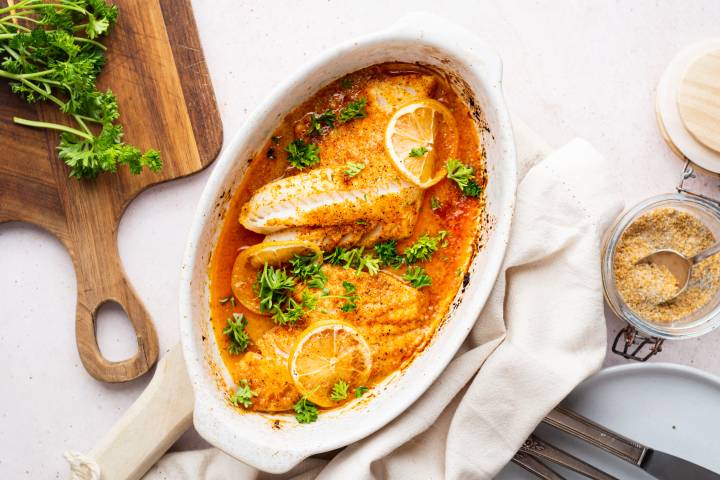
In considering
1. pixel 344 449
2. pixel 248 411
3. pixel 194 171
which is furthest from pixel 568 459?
pixel 194 171

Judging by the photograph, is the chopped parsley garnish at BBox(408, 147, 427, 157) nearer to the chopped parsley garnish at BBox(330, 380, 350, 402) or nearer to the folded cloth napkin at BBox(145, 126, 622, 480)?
the folded cloth napkin at BBox(145, 126, 622, 480)

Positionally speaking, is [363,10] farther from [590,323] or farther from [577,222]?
[590,323]

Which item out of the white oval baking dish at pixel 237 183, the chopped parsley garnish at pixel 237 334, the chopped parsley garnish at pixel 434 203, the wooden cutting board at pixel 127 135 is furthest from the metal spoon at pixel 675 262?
the wooden cutting board at pixel 127 135

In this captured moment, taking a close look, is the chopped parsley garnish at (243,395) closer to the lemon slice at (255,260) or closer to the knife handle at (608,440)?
the lemon slice at (255,260)

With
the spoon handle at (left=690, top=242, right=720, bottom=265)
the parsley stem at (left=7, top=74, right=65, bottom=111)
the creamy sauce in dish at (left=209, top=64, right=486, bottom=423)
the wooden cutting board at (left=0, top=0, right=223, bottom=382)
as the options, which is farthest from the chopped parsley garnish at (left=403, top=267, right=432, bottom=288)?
the parsley stem at (left=7, top=74, right=65, bottom=111)

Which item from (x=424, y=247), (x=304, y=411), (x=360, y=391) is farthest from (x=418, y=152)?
(x=304, y=411)

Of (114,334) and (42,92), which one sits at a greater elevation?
(42,92)

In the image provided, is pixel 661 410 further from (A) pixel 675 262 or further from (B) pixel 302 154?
(B) pixel 302 154
